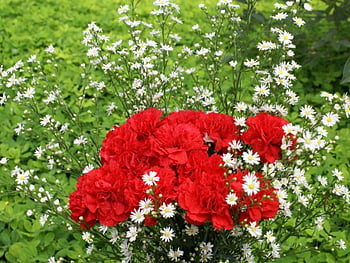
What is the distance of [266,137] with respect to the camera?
145cm

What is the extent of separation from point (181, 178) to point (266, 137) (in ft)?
1.11

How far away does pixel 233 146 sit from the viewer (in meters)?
1.45

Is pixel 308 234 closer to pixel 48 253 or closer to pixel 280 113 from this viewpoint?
pixel 280 113

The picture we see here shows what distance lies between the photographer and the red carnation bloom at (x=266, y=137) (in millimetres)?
1442

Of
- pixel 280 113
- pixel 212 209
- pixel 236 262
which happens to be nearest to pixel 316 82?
pixel 280 113

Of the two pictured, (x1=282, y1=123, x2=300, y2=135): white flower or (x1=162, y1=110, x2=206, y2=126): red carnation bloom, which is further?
(x1=162, y1=110, x2=206, y2=126): red carnation bloom

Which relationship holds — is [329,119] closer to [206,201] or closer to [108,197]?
[206,201]

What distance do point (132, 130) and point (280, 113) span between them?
0.68 meters

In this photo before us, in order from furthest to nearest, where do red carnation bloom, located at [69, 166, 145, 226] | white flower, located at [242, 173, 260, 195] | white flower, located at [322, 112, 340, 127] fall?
1. white flower, located at [322, 112, 340, 127]
2. red carnation bloom, located at [69, 166, 145, 226]
3. white flower, located at [242, 173, 260, 195]

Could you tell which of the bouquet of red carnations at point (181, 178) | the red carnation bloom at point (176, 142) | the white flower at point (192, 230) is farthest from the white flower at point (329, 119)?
the white flower at point (192, 230)

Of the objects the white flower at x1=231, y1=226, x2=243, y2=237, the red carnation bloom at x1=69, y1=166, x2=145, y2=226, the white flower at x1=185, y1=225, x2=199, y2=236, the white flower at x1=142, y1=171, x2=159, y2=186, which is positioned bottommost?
the white flower at x1=231, y1=226, x2=243, y2=237

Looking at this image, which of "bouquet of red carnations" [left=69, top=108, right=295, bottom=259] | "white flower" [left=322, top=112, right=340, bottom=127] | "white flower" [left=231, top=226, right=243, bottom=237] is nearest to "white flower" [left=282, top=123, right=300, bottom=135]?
"bouquet of red carnations" [left=69, top=108, right=295, bottom=259]

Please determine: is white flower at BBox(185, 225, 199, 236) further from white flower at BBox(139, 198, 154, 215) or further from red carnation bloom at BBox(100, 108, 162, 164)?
red carnation bloom at BBox(100, 108, 162, 164)

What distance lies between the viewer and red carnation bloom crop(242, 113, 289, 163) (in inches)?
56.8
